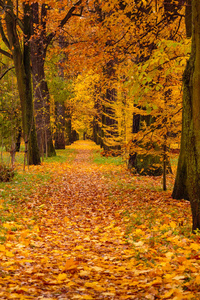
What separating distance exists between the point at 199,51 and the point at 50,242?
4331 millimetres

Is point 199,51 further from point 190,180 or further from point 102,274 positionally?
point 102,274

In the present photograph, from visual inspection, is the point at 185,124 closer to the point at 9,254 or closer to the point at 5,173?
the point at 9,254

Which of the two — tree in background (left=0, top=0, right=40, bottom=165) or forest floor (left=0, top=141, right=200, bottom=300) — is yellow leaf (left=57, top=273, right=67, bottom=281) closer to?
forest floor (left=0, top=141, right=200, bottom=300)

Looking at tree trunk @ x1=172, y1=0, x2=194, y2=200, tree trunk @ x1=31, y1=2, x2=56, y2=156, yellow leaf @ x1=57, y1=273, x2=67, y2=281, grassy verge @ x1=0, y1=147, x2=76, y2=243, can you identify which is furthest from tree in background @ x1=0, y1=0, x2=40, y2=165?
yellow leaf @ x1=57, y1=273, x2=67, y2=281

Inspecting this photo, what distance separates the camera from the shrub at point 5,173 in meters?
10.6

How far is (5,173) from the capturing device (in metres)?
10.7

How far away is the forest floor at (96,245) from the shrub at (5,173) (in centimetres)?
45

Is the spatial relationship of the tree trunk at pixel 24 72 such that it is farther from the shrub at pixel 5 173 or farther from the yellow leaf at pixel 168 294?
the yellow leaf at pixel 168 294

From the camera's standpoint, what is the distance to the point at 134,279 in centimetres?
383

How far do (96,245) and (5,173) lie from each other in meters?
6.11

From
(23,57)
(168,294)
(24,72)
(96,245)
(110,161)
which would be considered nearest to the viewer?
(168,294)

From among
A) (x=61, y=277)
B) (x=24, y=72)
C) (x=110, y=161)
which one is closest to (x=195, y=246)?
(x=61, y=277)

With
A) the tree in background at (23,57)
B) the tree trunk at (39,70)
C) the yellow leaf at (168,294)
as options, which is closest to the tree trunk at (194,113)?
the yellow leaf at (168,294)

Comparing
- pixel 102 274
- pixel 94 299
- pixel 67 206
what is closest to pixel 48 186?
pixel 67 206
